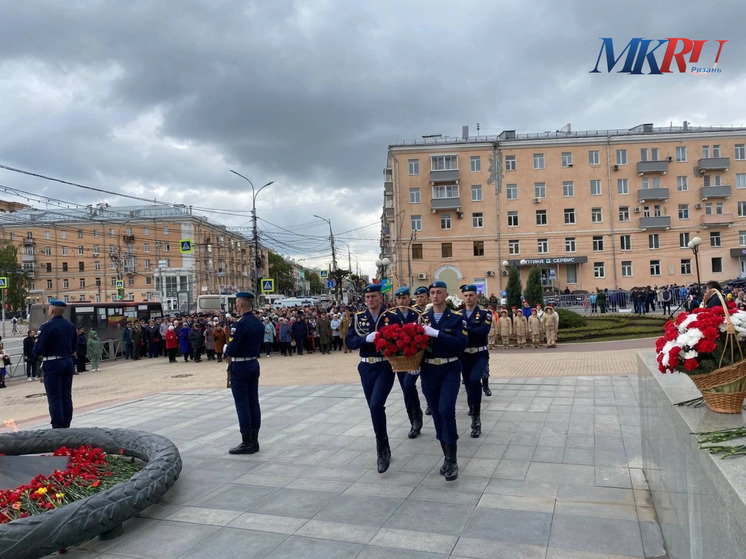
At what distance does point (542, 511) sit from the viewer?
4523 millimetres

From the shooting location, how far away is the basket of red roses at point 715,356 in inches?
117

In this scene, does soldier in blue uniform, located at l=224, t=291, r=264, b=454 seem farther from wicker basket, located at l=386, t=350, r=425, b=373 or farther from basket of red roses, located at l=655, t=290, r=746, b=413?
basket of red roses, located at l=655, t=290, r=746, b=413

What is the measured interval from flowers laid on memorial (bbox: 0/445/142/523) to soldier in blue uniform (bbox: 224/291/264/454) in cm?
128

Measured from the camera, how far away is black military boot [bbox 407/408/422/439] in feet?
23.5

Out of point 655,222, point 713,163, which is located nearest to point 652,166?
point 655,222

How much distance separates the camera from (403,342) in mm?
5211

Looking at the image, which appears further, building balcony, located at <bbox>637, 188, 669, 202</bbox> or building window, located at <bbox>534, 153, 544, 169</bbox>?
building window, located at <bbox>534, 153, 544, 169</bbox>

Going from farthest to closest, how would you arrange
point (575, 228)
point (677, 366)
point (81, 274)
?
point (81, 274) < point (575, 228) < point (677, 366)

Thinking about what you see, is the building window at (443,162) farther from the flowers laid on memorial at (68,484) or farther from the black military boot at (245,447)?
the flowers laid on memorial at (68,484)

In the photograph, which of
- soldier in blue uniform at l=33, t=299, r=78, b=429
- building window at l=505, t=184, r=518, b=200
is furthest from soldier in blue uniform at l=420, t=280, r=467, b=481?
building window at l=505, t=184, r=518, b=200

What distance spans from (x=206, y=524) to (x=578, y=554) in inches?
118

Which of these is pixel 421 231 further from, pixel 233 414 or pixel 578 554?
pixel 578 554

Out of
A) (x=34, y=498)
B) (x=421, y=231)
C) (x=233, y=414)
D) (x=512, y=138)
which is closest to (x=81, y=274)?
(x=421, y=231)

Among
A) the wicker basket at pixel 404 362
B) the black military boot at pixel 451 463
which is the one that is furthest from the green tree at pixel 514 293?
the wicker basket at pixel 404 362
